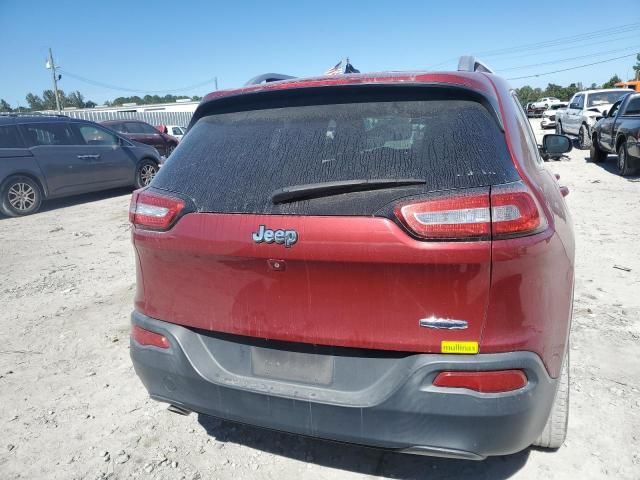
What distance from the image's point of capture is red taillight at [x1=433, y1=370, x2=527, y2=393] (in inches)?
64.5

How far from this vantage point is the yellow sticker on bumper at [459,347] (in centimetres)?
164

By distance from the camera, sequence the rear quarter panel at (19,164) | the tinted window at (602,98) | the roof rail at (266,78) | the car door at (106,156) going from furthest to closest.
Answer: the tinted window at (602,98) < the car door at (106,156) < the rear quarter panel at (19,164) < the roof rail at (266,78)

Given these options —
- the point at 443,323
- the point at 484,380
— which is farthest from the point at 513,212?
the point at 484,380

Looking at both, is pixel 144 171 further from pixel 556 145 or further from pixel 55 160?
pixel 556 145

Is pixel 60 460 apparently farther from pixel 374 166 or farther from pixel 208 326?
pixel 374 166

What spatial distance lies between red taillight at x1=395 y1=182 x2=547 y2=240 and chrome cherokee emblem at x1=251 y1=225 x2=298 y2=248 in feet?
1.28

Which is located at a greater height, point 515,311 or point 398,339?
point 515,311

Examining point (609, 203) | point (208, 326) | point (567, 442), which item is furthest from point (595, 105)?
point (208, 326)

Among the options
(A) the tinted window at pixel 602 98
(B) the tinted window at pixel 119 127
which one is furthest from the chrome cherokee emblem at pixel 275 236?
(A) the tinted window at pixel 602 98

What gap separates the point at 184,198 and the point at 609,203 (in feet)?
26.7

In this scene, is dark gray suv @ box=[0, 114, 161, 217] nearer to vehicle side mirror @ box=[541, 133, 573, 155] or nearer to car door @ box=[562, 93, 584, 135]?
vehicle side mirror @ box=[541, 133, 573, 155]

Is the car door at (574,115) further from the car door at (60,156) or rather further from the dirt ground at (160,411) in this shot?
the car door at (60,156)

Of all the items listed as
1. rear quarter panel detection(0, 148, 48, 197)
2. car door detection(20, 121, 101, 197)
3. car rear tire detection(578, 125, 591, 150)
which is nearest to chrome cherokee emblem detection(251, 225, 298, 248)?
rear quarter panel detection(0, 148, 48, 197)

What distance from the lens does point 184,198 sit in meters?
2.02
